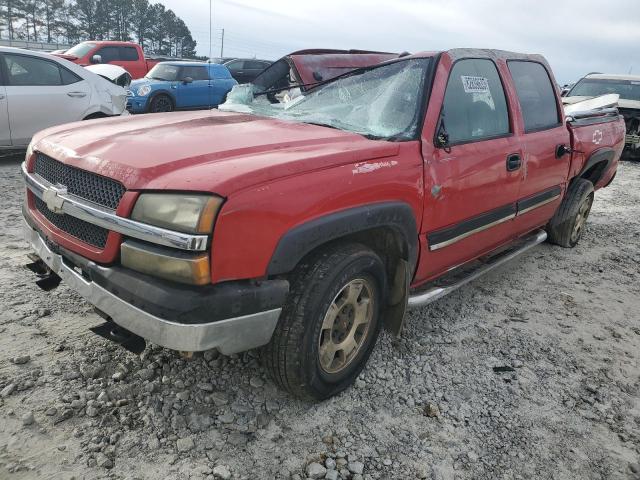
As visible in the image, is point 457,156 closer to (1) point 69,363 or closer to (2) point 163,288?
(2) point 163,288

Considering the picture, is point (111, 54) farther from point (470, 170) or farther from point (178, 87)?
point (470, 170)

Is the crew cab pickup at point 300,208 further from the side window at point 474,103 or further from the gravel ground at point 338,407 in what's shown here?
the gravel ground at point 338,407

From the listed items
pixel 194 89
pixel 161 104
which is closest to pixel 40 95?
pixel 161 104

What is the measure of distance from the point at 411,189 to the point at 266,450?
56.7 inches

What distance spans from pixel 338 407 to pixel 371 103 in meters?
1.72

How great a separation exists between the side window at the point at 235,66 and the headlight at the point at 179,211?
61.0ft

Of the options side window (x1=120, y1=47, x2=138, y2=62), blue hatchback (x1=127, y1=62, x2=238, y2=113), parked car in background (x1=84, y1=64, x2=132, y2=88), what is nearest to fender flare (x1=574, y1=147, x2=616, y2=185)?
parked car in background (x1=84, y1=64, x2=132, y2=88)

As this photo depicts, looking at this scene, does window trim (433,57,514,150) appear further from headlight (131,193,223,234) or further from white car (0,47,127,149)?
white car (0,47,127,149)

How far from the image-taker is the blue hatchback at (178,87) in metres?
12.3

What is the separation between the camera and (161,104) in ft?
41.8

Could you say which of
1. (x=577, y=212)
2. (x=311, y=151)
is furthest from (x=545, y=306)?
(x=311, y=151)

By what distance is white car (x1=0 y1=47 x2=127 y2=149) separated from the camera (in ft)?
20.8

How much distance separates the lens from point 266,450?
2.22 metres

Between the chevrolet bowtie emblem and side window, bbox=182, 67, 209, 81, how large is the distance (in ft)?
38.2
